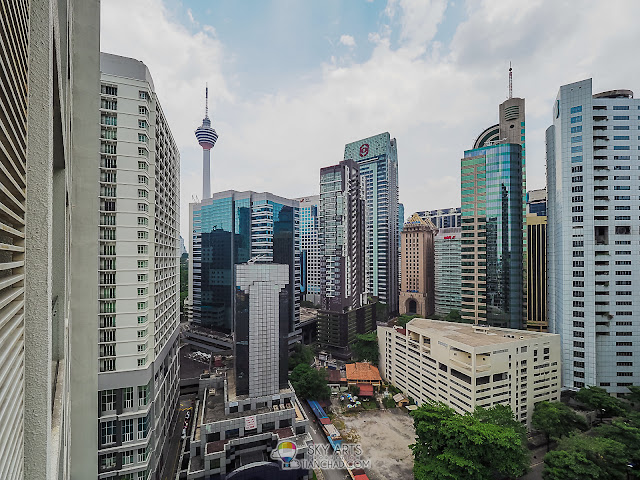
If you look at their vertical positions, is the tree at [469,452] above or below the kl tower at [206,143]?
below

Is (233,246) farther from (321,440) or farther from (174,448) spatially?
(321,440)

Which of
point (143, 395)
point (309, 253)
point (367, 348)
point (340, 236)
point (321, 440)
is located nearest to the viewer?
point (143, 395)

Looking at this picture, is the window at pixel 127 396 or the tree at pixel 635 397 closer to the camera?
the window at pixel 127 396

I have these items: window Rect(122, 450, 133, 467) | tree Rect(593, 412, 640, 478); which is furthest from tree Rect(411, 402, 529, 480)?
window Rect(122, 450, 133, 467)

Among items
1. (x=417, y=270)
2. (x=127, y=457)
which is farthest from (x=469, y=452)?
(x=417, y=270)

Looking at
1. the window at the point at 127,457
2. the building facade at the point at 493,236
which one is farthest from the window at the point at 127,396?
the building facade at the point at 493,236

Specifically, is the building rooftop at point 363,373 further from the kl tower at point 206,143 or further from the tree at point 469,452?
the kl tower at point 206,143
